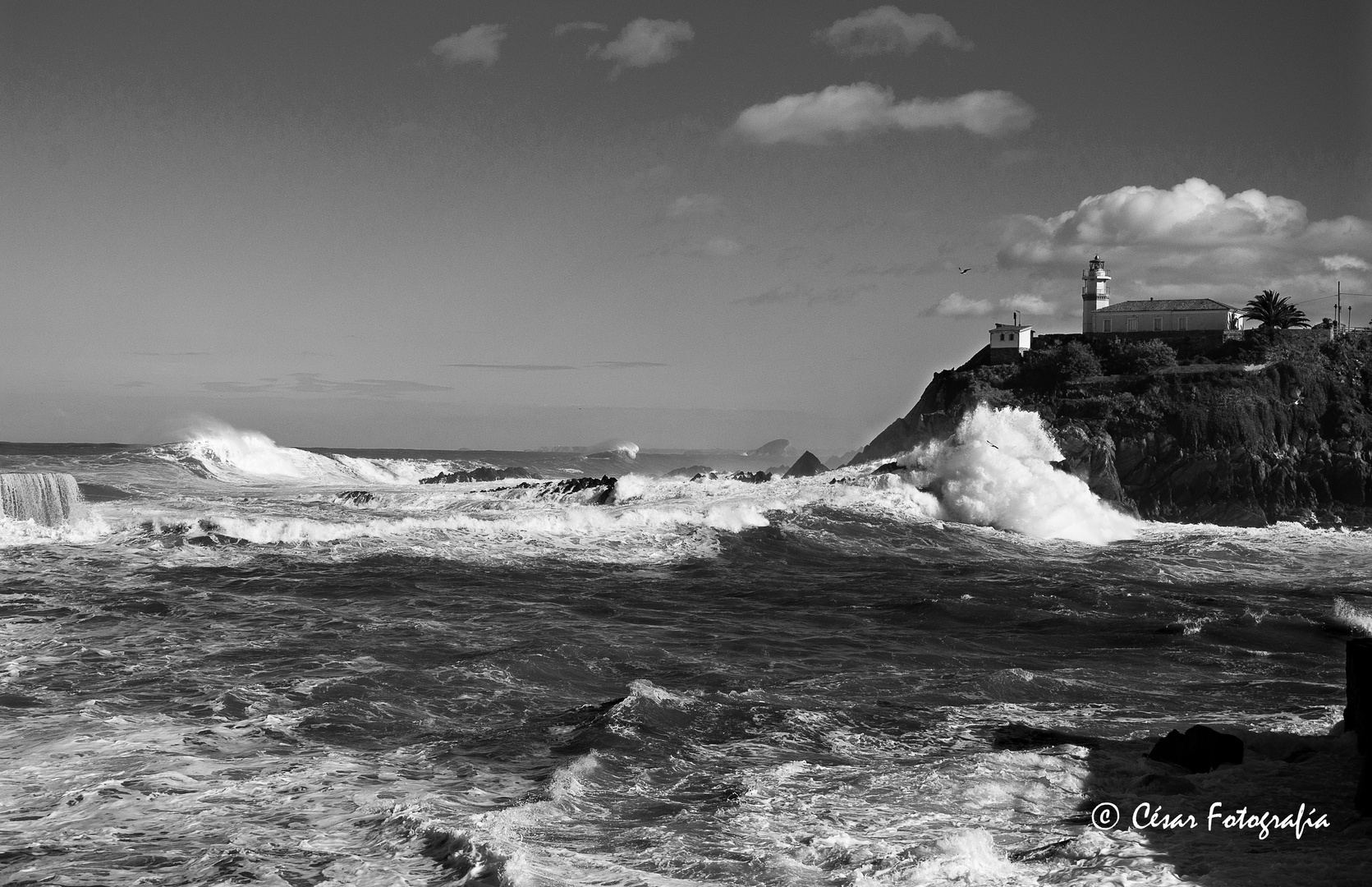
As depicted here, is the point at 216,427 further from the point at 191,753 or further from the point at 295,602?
the point at 191,753

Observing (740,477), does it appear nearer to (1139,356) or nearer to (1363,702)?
(1139,356)

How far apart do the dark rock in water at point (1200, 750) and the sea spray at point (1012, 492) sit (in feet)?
66.2

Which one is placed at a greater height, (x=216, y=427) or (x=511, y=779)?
(x=216, y=427)

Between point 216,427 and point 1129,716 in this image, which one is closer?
point 1129,716

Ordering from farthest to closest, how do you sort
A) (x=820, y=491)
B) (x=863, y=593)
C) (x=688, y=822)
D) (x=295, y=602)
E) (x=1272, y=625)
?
(x=820, y=491), (x=863, y=593), (x=295, y=602), (x=1272, y=625), (x=688, y=822)

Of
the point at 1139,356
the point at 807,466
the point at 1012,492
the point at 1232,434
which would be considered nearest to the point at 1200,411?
the point at 1232,434

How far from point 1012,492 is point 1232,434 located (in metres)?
11.0

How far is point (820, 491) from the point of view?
109ft

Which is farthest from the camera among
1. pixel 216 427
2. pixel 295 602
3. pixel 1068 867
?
pixel 216 427

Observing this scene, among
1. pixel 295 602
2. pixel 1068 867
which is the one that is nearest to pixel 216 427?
pixel 295 602

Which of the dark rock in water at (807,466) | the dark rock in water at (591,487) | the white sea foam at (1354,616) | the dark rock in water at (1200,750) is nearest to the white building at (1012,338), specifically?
the dark rock in water at (807,466)

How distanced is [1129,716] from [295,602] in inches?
476

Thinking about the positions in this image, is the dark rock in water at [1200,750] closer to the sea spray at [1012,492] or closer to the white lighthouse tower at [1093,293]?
the sea spray at [1012,492]

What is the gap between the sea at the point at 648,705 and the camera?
7195 millimetres
